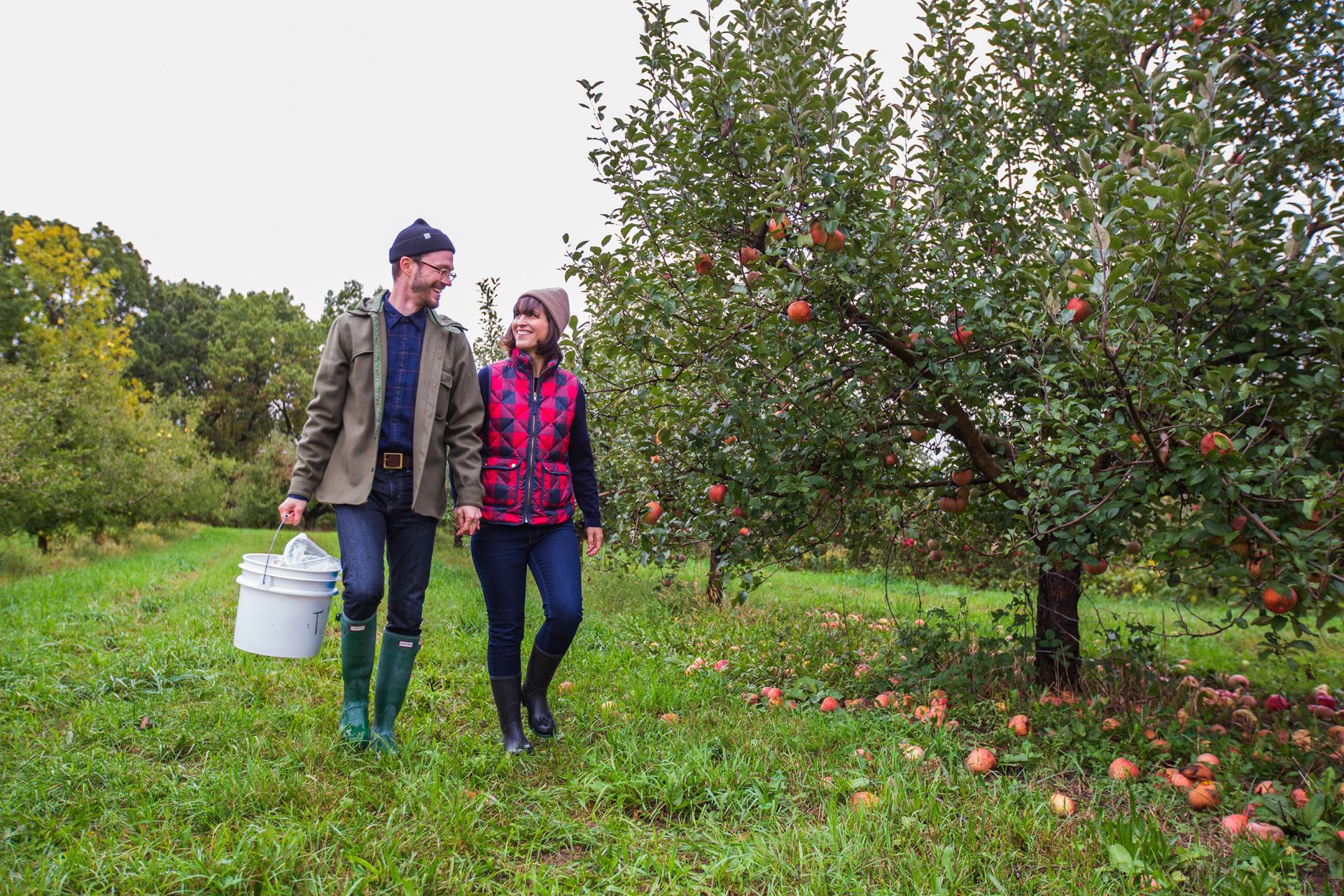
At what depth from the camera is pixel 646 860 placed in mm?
2014

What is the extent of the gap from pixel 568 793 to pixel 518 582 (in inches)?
30.5

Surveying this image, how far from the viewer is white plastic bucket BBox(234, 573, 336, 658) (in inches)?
107

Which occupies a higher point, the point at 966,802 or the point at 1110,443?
the point at 1110,443

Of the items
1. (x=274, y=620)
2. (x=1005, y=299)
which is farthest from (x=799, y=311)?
(x=274, y=620)

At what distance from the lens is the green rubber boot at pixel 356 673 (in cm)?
272

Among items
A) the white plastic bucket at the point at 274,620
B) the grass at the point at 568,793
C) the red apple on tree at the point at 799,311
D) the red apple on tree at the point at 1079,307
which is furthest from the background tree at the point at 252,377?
the red apple on tree at the point at 1079,307

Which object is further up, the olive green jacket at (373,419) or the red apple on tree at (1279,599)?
the olive green jacket at (373,419)

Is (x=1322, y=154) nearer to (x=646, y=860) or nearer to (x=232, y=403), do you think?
(x=646, y=860)

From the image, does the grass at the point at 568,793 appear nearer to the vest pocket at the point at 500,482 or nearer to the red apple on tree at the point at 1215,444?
the vest pocket at the point at 500,482

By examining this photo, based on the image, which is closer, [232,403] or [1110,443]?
[1110,443]

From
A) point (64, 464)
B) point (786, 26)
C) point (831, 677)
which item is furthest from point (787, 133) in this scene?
point (64, 464)

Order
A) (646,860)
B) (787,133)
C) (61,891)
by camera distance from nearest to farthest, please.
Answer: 1. (61,891)
2. (646,860)
3. (787,133)

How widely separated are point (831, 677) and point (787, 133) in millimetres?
2578

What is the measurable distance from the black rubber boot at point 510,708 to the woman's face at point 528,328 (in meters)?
1.22
